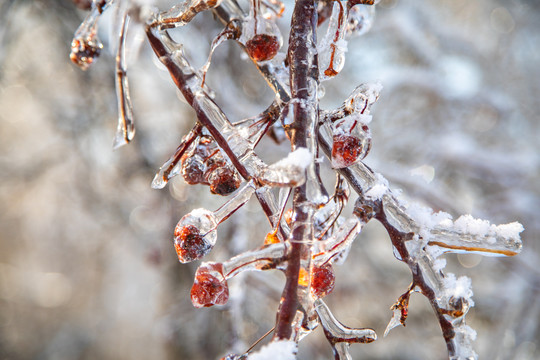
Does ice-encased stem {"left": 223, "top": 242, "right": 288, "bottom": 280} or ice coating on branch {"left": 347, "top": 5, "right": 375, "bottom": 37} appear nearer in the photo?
ice-encased stem {"left": 223, "top": 242, "right": 288, "bottom": 280}

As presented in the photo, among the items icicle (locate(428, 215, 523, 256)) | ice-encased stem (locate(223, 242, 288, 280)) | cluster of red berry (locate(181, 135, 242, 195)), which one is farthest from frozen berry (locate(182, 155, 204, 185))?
icicle (locate(428, 215, 523, 256))

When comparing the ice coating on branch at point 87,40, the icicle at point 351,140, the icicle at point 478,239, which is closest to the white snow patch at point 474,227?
the icicle at point 478,239

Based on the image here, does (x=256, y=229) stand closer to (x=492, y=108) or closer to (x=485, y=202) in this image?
(x=485, y=202)

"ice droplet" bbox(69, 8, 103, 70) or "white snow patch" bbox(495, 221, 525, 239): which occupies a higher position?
"ice droplet" bbox(69, 8, 103, 70)

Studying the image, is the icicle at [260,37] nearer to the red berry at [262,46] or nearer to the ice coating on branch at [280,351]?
the red berry at [262,46]

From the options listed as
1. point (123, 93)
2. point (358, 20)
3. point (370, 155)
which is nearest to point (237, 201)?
point (123, 93)

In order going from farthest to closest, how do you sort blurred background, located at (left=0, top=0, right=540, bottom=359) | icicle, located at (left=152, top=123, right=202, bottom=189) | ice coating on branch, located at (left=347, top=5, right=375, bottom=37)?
blurred background, located at (left=0, top=0, right=540, bottom=359) → ice coating on branch, located at (left=347, top=5, right=375, bottom=37) → icicle, located at (left=152, top=123, right=202, bottom=189)

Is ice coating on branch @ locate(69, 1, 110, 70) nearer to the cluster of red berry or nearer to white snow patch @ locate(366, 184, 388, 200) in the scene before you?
the cluster of red berry
